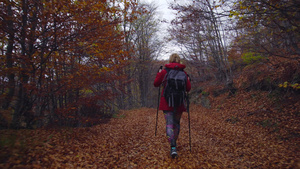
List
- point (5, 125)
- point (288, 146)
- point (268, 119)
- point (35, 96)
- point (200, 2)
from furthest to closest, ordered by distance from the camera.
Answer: point (200, 2) → point (268, 119) → point (35, 96) → point (288, 146) → point (5, 125)

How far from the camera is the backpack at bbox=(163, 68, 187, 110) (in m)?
3.64

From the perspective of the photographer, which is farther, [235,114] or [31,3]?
[235,114]

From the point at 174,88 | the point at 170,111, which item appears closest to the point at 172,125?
the point at 170,111

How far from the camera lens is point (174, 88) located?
3.68 metres

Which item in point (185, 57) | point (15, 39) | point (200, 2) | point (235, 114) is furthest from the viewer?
point (185, 57)

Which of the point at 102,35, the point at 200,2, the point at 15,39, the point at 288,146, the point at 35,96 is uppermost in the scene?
the point at 200,2

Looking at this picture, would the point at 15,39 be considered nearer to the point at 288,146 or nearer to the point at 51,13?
the point at 51,13

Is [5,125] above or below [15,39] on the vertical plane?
below

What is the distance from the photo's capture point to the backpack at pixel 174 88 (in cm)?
364

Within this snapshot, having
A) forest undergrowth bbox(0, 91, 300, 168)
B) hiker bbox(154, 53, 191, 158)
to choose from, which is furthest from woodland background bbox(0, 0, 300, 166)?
hiker bbox(154, 53, 191, 158)

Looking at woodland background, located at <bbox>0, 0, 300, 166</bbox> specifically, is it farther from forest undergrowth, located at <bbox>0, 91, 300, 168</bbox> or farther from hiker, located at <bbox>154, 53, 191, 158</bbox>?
hiker, located at <bbox>154, 53, 191, 158</bbox>

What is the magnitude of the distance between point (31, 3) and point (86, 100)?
10.6 ft

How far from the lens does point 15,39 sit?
12.7ft

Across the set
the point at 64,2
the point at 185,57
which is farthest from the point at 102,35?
the point at 185,57
